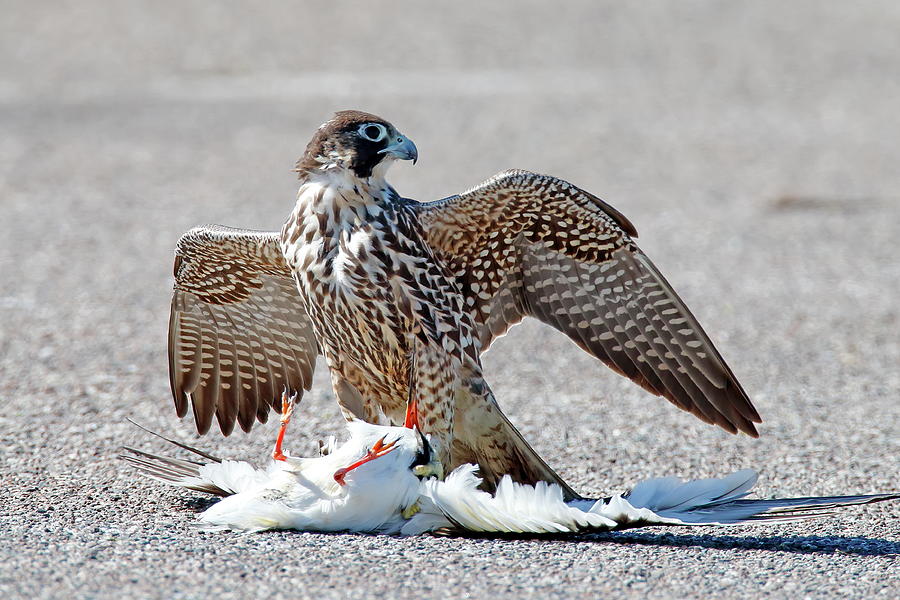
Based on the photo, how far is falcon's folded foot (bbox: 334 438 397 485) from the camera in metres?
4.14

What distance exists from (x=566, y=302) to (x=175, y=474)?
1622mm

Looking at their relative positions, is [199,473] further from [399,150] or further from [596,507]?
[596,507]

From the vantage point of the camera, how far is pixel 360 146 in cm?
454

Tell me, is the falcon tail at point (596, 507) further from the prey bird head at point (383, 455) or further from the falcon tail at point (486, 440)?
the falcon tail at point (486, 440)

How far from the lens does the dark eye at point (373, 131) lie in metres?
4.55

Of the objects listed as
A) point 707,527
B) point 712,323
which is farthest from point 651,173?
point 707,527

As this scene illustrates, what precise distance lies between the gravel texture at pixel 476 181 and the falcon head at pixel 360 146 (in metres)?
1.32

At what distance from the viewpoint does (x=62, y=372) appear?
6.51 metres

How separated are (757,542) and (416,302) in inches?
55.7

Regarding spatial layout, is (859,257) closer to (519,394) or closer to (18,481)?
(519,394)

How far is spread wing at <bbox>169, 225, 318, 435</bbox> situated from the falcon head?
0.73 meters

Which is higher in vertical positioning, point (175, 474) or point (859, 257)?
point (859, 257)

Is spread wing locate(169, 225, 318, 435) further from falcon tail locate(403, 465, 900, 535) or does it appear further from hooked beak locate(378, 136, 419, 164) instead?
falcon tail locate(403, 465, 900, 535)

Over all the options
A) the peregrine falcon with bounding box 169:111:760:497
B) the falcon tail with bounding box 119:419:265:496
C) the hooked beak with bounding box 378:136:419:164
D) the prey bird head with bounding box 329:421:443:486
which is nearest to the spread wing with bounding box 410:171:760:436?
the peregrine falcon with bounding box 169:111:760:497
